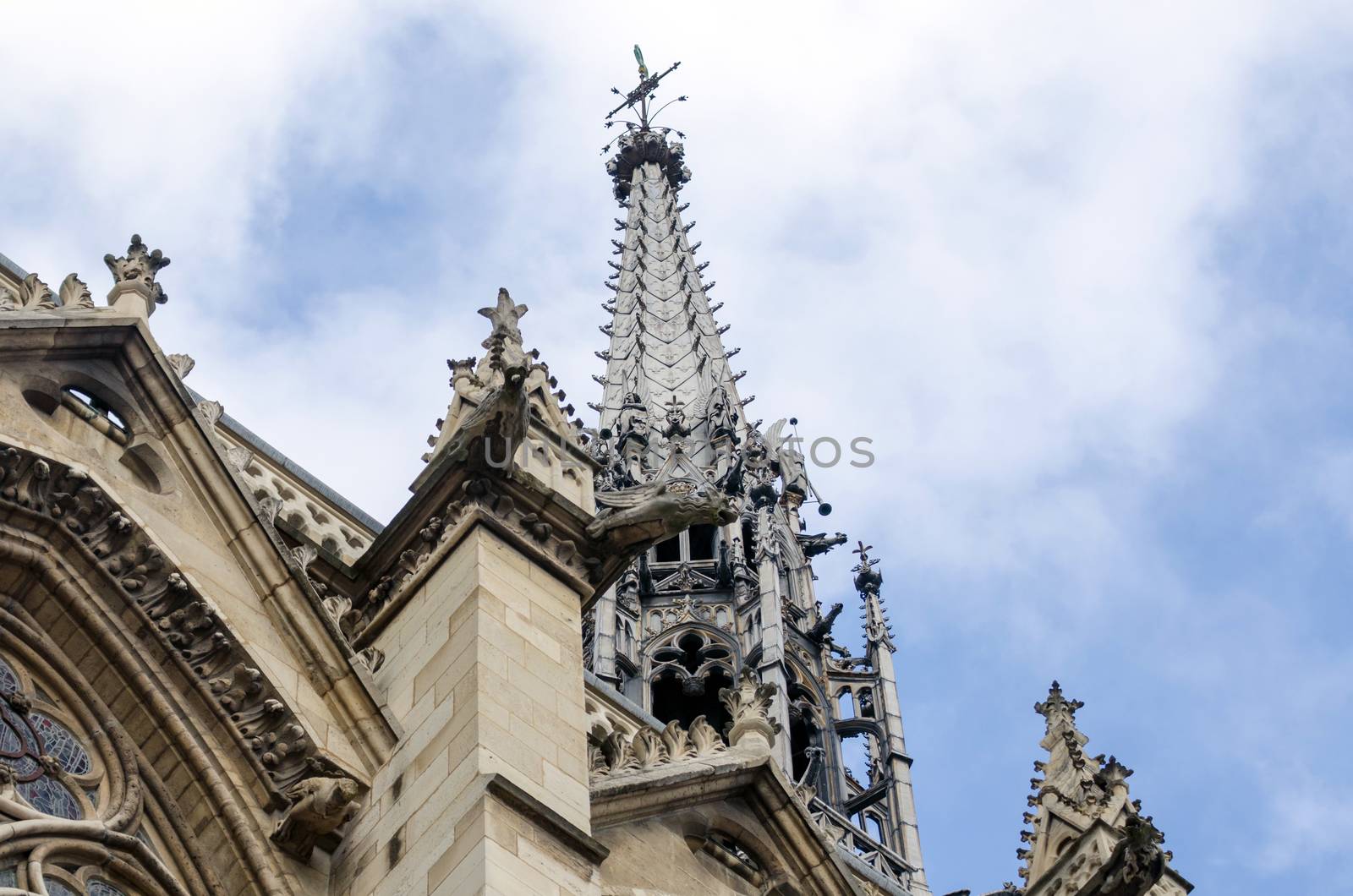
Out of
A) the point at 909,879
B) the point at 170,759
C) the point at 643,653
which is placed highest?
the point at 643,653

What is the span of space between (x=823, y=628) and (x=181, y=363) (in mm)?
14902

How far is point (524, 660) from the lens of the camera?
10352 millimetres

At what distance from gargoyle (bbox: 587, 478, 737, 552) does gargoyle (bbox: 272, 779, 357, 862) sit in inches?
87.2

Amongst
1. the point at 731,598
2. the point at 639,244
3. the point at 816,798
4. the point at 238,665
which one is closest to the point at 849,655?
the point at 731,598

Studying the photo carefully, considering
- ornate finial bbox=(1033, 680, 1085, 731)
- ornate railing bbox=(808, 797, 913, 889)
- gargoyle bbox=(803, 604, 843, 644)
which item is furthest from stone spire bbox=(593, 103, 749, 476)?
ornate finial bbox=(1033, 680, 1085, 731)

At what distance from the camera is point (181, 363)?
449 inches

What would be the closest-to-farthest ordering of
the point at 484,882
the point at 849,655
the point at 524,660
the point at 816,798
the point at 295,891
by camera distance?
the point at 484,882
the point at 295,891
the point at 524,660
the point at 816,798
the point at 849,655

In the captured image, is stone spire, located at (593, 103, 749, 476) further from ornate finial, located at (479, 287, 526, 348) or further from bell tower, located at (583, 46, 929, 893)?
ornate finial, located at (479, 287, 526, 348)

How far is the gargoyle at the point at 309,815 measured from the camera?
9680mm

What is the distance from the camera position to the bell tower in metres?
23.6

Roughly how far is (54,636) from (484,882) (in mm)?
2491

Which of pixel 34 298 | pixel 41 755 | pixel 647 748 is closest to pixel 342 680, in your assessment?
pixel 41 755

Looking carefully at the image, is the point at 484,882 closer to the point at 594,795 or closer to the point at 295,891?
the point at 295,891

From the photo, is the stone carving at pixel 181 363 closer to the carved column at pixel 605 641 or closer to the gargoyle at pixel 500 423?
the gargoyle at pixel 500 423
